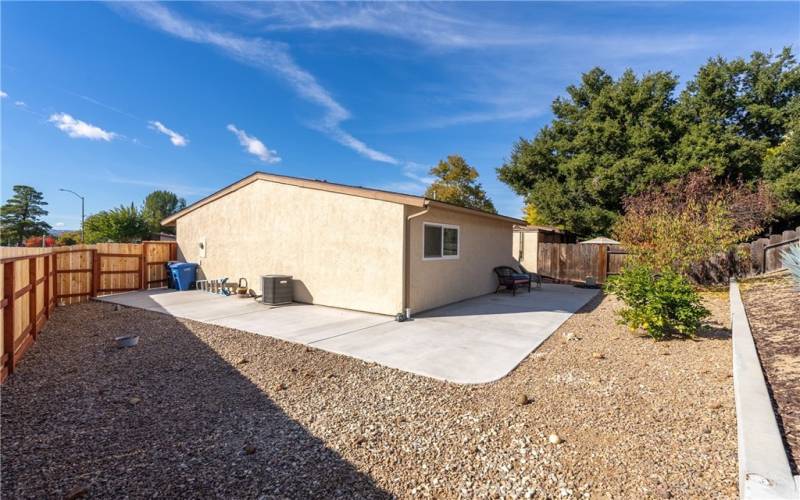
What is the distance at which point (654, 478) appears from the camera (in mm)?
2514

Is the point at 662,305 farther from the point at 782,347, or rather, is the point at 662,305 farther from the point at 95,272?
the point at 95,272

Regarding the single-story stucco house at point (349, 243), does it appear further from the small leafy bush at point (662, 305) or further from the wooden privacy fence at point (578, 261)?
the wooden privacy fence at point (578, 261)

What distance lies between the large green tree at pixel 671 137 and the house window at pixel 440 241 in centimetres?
1477

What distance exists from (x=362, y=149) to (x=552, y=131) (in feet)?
42.5

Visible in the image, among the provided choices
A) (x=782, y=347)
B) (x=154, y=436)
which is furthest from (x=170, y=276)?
(x=782, y=347)

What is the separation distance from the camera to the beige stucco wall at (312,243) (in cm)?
841

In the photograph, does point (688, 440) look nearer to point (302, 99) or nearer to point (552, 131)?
point (302, 99)

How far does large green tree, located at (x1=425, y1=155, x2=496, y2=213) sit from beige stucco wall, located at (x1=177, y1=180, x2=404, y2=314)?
17855mm

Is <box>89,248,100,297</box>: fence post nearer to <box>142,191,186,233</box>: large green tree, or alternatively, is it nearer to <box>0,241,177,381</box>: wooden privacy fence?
<box>0,241,177,381</box>: wooden privacy fence

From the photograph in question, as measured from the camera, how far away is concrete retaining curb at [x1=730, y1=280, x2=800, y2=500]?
200 centimetres

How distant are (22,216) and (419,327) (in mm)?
61717

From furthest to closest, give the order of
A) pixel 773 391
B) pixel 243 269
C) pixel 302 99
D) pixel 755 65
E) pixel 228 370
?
pixel 755 65 → pixel 302 99 → pixel 243 269 → pixel 228 370 → pixel 773 391

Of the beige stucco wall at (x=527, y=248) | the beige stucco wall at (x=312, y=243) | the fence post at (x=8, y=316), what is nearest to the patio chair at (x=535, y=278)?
the beige stucco wall at (x=527, y=248)

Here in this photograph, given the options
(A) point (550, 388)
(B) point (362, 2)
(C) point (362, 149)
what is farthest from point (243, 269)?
(C) point (362, 149)
